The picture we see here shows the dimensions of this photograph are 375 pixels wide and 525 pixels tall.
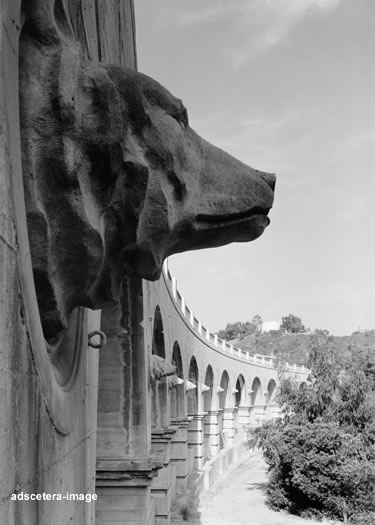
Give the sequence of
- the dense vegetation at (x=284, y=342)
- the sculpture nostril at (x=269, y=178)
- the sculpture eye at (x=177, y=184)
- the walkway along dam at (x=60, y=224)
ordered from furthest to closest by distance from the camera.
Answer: the dense vegetation at (x=284, y=342), the sculpture nostril at (x=269, y=178), the sculpture eye at (x=177, y=184), the walkway along dam at (x=60, y=224)

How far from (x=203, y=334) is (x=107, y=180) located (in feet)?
96.0

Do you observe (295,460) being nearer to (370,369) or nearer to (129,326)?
(370,369)

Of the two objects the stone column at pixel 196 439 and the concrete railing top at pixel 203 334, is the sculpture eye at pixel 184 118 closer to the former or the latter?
the concrete railing top at pixel 203 334

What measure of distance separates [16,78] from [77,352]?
176 centimetres

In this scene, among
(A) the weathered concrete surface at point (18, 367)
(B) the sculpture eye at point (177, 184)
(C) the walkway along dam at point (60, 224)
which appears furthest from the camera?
(B) the sculpture eye at point (177, 184)

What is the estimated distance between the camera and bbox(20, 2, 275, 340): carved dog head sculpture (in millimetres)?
2477

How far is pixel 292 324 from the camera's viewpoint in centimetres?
10962

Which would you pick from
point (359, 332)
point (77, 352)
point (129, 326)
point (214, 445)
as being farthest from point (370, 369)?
point (359, 332)

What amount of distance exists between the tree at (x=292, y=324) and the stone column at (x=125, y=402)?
100899 mm

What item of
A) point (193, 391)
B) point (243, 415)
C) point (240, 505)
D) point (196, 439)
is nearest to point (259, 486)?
point (196, 439)

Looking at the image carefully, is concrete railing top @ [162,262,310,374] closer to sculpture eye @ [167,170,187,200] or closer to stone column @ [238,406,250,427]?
stone column @ [238,406,250,427]

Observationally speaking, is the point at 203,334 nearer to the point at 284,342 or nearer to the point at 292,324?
the point at 284,342

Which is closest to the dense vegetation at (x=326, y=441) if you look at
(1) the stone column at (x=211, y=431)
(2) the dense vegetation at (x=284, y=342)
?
(1) the stone column at (x=211, y=431)

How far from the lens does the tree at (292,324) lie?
108 meters
